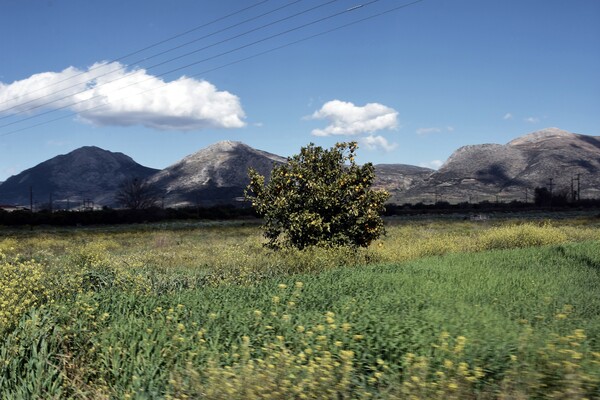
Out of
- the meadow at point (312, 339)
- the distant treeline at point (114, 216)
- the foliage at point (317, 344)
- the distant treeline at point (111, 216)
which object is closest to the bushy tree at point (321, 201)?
the meadow at point (312, 339)

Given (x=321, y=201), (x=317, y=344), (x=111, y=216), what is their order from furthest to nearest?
(x=111, y=216), (x=321, y=201), (x=317, y=344)

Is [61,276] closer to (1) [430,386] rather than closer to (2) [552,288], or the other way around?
(1) [430,386]

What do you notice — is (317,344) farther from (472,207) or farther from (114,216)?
(472,207)

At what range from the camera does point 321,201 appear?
19891 millimetres

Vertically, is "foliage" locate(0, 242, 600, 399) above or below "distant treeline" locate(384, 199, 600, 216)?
below

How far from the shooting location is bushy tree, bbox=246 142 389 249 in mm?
19906

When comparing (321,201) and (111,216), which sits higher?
(321,201)

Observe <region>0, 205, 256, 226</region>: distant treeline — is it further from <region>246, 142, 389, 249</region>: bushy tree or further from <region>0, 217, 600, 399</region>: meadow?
<region>0, 217, 600, 399</region>: meadow

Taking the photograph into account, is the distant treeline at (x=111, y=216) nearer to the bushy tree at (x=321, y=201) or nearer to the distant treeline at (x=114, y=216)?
the distant treeline at (x=114, y=216)

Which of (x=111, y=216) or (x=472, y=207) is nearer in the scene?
(x=111, y=216)

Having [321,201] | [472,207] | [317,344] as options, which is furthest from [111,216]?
[317,344]

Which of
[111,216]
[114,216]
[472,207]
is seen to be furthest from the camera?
[472,207]

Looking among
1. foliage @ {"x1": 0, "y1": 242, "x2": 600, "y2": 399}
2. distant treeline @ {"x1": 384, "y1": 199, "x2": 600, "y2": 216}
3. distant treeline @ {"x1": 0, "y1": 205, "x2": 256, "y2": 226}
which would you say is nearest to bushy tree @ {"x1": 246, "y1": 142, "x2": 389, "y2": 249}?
foliage @ {"x1": 0, "y1": 242, "x2": 600, "y2": 399}

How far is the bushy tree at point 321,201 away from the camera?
1991cm
